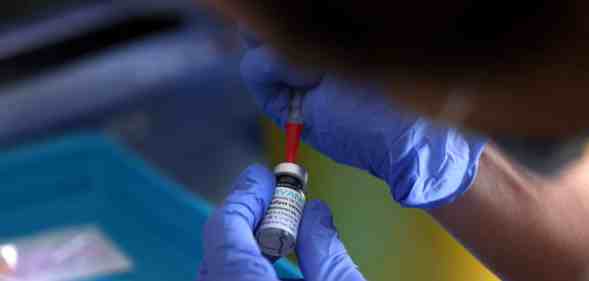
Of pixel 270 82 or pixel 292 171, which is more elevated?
pixel 270 82

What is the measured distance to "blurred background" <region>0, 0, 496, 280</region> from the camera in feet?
5.83

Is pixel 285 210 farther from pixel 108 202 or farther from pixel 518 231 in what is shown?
pixel 108 202

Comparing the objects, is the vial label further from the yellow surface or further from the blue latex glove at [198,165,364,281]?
the yellow surface

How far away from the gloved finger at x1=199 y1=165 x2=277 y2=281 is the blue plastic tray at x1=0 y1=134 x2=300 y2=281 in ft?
1.22

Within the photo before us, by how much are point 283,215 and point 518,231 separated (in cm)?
34

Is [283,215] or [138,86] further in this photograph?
[138,86]

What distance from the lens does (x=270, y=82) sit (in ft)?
3.26

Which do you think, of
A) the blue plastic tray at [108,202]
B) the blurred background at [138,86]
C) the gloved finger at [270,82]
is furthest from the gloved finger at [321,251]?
the blurred background at [138,86]

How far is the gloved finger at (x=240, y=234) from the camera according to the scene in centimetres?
86

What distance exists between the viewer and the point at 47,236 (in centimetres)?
139

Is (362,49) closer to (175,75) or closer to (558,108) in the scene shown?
(558,108)

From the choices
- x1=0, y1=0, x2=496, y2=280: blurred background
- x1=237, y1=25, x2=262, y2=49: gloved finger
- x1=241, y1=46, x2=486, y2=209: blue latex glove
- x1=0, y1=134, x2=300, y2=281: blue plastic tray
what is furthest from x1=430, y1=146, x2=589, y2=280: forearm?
x1=0, y1=0, x2=496, y2=280: blurred background

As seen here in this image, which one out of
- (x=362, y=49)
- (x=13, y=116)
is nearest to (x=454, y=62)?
(x=362, y=49)

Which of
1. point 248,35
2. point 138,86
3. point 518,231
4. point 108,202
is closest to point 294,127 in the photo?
point 518,231
